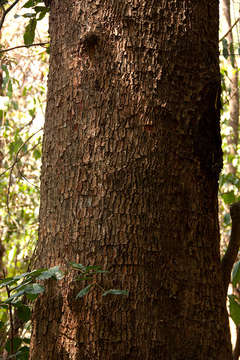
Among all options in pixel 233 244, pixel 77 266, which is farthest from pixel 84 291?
pixel 233 244

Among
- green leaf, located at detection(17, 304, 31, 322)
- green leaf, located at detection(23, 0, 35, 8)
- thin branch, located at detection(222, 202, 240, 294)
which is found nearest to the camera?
green leaf, located at detection(17, 304, 31, 322)

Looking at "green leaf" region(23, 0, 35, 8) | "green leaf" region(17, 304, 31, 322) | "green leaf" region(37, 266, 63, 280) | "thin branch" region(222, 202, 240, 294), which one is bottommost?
"green leaf" region(17, 304, 31, 322)

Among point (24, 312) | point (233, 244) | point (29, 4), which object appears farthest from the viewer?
point (29, 4)

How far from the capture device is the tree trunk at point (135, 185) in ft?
2.94

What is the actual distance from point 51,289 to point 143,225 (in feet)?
0.83

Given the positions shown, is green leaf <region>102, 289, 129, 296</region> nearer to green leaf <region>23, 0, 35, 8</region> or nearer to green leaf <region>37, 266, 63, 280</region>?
green leaf <region>37, 266, 63, 280</region>

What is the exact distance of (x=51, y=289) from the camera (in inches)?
38.4

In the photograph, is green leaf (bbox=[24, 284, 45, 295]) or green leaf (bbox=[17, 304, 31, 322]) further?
green leaf (bbox=[17, 304, 31, 322])

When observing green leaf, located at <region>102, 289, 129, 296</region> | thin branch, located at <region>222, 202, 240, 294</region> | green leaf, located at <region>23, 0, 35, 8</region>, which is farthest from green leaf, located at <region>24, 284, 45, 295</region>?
green leaf, located at <region>23, 0, 35, 8</region>

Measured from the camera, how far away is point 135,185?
3.10 feet

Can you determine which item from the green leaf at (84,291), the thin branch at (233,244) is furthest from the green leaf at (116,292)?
the thin branch at (233,244)

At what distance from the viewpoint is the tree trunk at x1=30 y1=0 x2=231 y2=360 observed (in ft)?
2.94

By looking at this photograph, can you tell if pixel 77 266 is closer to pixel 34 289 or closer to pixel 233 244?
pixel 34 289

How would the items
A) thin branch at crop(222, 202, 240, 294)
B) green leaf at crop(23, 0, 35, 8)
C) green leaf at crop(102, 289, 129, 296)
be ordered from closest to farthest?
green leaf at crop(102, 289, 129, 296)
thin branch at crop(222, 202, 240, 294)
green leaf at crop(23, 0, 35, 8)
